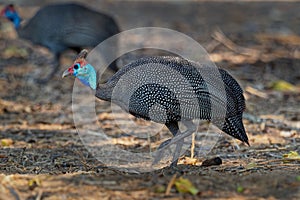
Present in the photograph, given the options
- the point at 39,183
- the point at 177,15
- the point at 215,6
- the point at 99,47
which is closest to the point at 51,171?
the point at 39,183

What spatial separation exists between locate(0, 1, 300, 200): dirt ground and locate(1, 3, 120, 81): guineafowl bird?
526 millimetres

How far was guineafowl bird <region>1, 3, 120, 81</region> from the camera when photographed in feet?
24.5

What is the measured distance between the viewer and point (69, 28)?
7.58 metres

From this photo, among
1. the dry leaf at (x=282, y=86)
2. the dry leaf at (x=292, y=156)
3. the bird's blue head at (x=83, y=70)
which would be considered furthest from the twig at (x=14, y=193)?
the dry leaf at (x=282, y=86)

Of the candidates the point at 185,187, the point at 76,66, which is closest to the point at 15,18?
the point at 76,66

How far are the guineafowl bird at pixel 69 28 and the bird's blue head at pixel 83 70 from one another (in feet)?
7.62

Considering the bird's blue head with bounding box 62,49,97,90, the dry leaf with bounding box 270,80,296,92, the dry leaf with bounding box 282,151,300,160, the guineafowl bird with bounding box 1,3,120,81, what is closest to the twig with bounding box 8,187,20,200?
the bird's blue head with bounding box 62,49,97,90

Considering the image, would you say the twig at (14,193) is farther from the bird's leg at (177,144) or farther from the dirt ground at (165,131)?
the bird's leg at (177,144)

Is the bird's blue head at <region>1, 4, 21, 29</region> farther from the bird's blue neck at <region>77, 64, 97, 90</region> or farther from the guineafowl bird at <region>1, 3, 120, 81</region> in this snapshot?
the bird's blue neck at <region>77, 64, 97, 90</region>

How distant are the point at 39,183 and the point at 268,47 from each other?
20.9ft

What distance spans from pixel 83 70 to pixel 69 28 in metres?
2.73

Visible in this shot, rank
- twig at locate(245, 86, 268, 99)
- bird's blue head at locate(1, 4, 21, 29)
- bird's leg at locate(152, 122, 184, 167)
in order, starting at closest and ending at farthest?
1. bird's leg at locate(152, 122, 184, 167)
2. twig at locate(245, 86, 268, 99)
3. bird's blue head at locate(1, 4, 21, 29)

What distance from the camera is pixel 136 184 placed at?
373 cm

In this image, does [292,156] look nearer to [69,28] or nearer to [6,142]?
[6,142]
